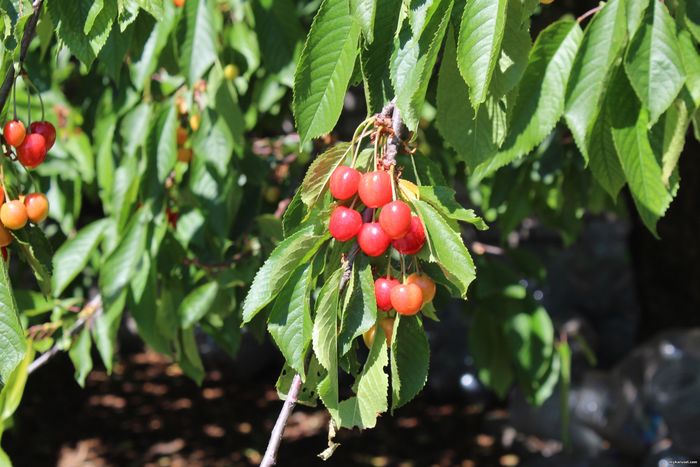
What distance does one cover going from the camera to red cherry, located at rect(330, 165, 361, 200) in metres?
0.83

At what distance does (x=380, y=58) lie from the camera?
925 mm

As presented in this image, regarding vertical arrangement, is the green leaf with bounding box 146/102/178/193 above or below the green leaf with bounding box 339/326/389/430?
above

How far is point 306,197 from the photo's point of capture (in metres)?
0.89

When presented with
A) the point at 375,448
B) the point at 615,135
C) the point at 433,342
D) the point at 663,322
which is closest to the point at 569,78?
the point at 615,135

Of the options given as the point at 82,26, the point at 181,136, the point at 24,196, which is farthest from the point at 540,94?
the point at 181,136

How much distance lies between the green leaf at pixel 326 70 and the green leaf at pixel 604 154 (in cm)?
30

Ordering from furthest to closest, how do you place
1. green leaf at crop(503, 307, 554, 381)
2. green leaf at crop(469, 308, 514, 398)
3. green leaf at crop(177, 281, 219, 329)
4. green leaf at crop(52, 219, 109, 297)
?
green leaf at crop(469, 308, 514, 398)
green leaf at crop(503, 307, 554, 381)
green leaf at crop(52, 219, 109, 297)
green leaf at crop(177, 281, 219, 329)

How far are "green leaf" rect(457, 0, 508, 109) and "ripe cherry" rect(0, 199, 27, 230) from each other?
52 cm

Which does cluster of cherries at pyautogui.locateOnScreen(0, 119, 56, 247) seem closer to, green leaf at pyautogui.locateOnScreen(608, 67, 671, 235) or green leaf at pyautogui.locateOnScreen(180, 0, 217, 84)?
green leaf at pyautogui.locateOnScreen(180, 0, 217, 84)

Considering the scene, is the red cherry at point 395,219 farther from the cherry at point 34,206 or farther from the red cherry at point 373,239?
the cherry at point 34,206

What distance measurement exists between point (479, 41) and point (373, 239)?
22 centimetres

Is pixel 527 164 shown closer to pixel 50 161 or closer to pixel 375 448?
pixel 50 161

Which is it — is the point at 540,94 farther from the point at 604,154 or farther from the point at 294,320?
the point at 294,320

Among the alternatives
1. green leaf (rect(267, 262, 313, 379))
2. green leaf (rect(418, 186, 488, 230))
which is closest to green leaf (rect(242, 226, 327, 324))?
green leaf (rect(267, 262, 313, 379))
